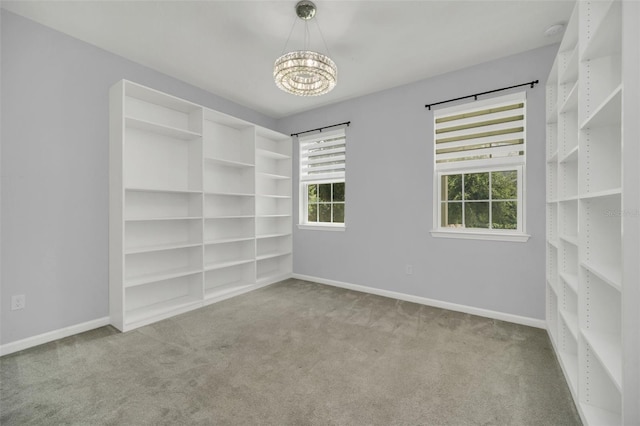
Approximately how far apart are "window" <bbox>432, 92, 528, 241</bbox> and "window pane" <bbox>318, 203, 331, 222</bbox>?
169 centimetres

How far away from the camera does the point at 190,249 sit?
3.53m

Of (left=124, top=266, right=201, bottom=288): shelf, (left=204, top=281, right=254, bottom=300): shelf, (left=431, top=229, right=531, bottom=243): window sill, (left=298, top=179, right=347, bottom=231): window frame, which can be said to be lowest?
(left=204, top=281, right=254, bottom=300): shelf

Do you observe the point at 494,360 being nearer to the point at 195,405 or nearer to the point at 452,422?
the point at 452,422

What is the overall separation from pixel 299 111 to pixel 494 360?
417 cm

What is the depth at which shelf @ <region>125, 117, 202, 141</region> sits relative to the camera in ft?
9.49

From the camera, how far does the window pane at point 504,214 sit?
2.99 meters

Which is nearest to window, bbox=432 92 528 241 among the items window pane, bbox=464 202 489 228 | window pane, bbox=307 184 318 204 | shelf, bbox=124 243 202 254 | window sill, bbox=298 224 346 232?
window pane, bbox=464 202 489 228

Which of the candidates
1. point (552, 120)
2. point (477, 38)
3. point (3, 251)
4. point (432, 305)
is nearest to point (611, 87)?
point (552, 120)

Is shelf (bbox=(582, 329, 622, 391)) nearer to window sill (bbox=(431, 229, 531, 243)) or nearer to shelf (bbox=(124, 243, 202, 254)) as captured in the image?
window sill (bbox=(431, 229, 531, 243))

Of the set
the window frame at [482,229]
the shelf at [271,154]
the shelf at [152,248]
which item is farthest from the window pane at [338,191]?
the shelf at [152,248]

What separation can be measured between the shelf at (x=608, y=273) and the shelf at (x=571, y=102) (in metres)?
1.13

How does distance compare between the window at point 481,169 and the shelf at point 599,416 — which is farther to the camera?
the window at point 481,169

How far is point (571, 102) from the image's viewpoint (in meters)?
1.96

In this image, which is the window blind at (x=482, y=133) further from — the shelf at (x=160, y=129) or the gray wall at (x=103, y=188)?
the shelf at (x=160, y=129)
